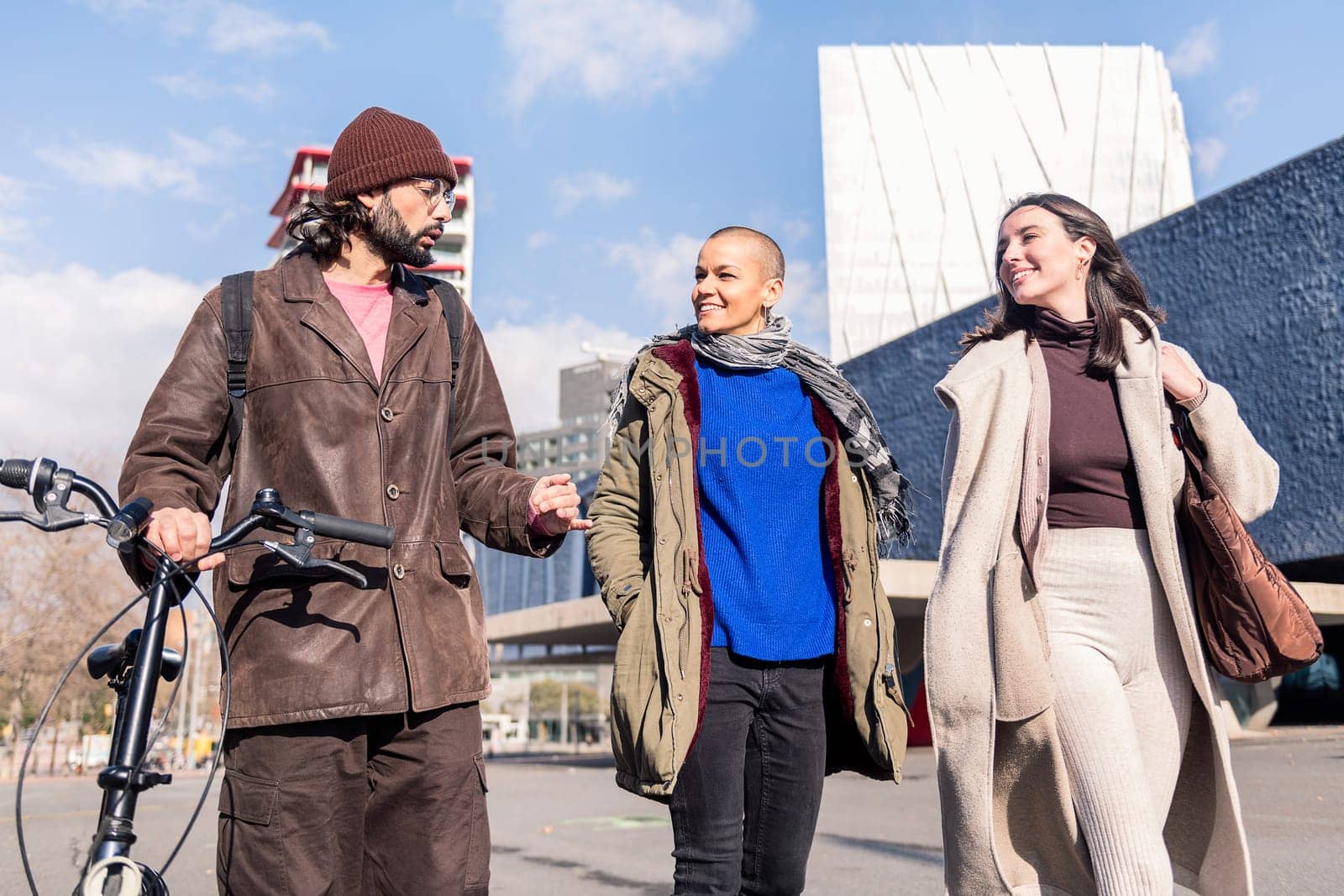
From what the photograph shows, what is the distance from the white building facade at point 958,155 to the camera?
218 ft

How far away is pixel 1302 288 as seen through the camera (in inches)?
871

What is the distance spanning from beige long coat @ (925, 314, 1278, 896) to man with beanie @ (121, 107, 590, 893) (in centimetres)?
110

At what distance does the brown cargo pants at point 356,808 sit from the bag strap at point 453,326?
705 mm

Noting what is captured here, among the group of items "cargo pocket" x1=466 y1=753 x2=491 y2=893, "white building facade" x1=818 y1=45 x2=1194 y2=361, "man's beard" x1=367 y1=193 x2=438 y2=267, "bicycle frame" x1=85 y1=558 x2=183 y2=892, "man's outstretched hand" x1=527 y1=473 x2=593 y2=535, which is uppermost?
"white building facade" x1=818 y1=45 x2=1194 y2=361

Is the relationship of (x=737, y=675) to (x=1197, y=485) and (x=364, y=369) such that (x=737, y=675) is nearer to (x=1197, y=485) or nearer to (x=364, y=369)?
(x=364, y=369)

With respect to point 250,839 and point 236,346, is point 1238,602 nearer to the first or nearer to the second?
point 250,839

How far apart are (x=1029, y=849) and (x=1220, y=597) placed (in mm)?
817

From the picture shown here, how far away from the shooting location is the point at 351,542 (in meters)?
2.44

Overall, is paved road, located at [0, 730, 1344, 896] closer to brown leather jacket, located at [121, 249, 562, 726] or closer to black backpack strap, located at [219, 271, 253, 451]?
brown leather jacket, located at [121, 249, 562, 726]

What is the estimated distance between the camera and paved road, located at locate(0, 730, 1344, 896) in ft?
18.6

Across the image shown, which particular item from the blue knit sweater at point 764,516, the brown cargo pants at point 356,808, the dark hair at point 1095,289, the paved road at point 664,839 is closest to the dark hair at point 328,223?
the blue knit sweater at point 764,516

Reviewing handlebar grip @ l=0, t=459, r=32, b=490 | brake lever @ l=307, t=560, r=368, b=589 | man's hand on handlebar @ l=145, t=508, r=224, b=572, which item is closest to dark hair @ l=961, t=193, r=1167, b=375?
brake lever @ l=307, t=560, r=368, b=589

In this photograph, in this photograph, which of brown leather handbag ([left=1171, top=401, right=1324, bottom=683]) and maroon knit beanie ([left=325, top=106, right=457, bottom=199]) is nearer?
maroon knit beanie ([left=325, top=106, right=457, bottom=199])

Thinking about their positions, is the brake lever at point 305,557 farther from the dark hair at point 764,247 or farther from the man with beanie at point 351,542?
the dark hair at point 764,247
